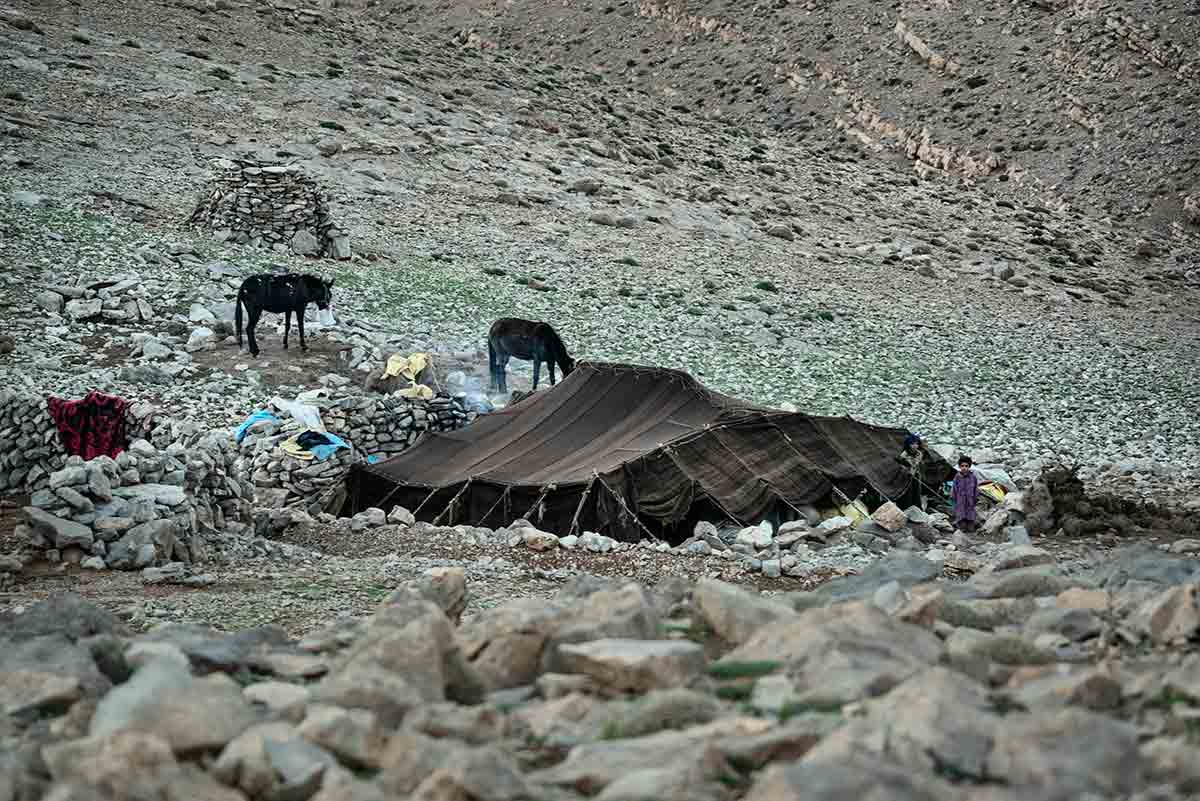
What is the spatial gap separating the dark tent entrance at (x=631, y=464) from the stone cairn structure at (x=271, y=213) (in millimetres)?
13559

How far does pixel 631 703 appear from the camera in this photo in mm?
5770

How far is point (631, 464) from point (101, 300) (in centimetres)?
1342

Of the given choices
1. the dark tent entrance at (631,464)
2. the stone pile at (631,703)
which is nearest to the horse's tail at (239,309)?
the dark tent entrance at (631,464)

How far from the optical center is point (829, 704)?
558 centimetres

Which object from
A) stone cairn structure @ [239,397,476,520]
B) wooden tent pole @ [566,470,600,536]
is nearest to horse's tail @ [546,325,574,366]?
stone cairn structure @ [239,397,476,520]

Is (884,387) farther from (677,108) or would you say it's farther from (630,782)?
(677,108)

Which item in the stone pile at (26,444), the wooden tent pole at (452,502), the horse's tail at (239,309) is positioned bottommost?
the wooden tent pole at (452,502)

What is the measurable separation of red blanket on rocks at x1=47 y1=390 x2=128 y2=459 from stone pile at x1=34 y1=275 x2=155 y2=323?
7305 mm

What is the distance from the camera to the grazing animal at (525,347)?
2347cm

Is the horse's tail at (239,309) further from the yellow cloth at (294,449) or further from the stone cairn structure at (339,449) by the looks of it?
the yellow cloth at (294,449)

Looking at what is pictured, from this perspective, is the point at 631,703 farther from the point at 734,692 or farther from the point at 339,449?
the point at 339,449

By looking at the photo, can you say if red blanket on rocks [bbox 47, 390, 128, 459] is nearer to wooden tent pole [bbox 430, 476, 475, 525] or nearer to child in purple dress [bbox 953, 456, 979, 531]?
wooden tent pole [bbox 430, 476, 475, 525]

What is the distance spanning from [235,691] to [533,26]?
2593 inches

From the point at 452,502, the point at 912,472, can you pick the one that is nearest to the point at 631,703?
the point at 452,502
